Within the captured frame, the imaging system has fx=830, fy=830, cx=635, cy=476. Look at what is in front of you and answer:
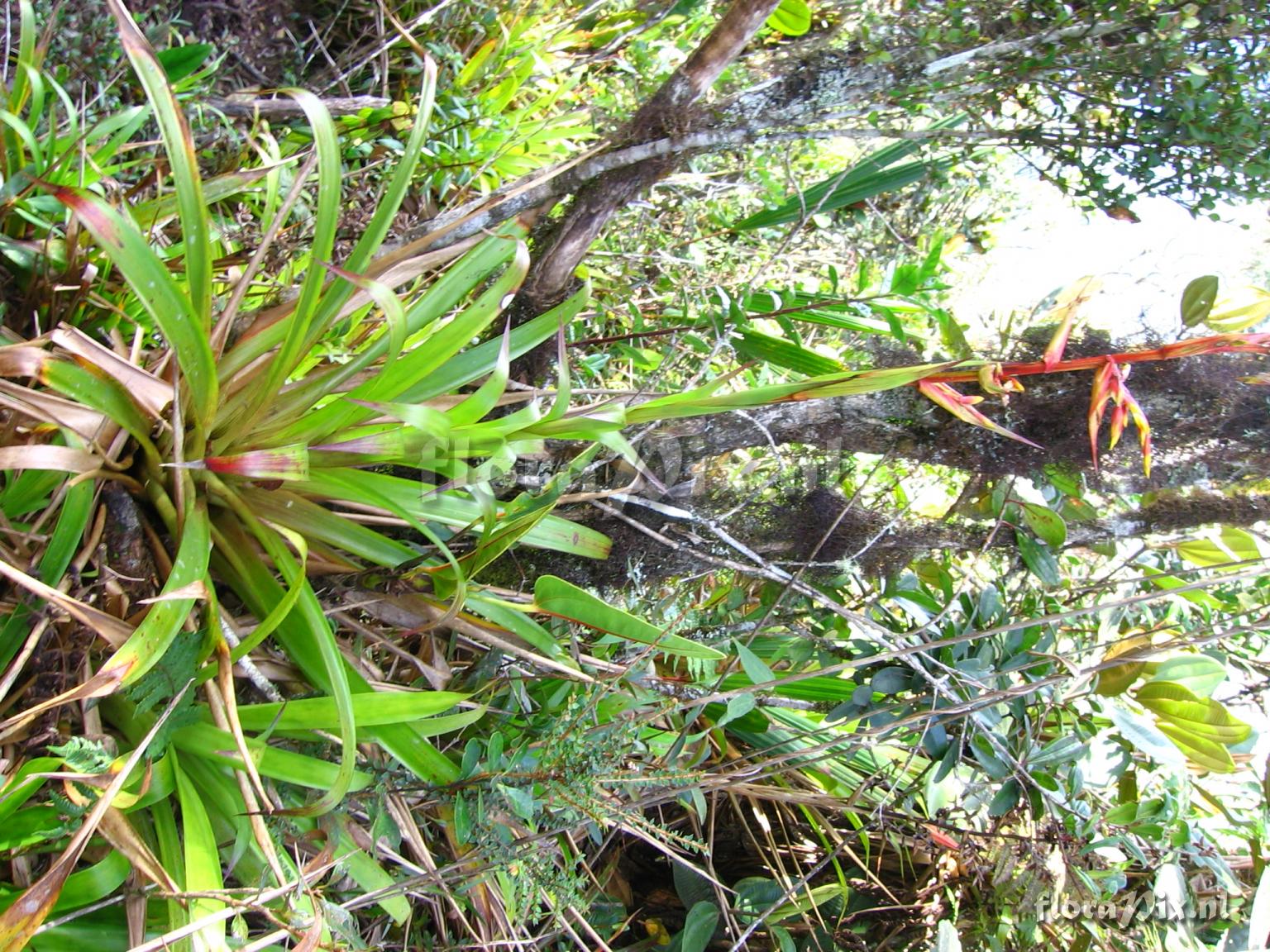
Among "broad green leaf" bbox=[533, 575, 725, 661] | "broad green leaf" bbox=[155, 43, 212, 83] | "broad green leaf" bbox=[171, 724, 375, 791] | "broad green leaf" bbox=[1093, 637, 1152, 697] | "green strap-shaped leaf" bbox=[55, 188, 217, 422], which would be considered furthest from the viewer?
"broad green leaf" bbox=[155, 43, 212, 83]

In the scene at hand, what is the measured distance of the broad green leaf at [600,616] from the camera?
3.37 ft

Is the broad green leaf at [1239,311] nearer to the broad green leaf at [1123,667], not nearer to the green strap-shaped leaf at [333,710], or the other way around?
the broad green leaf at [1123,667]

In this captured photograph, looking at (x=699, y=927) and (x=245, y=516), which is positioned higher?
(x=245, y=516)

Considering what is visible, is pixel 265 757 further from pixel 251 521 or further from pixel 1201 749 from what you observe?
pixel 1201 749

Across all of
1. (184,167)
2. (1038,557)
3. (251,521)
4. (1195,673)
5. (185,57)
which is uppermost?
(185,57)

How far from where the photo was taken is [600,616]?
1.03 metres

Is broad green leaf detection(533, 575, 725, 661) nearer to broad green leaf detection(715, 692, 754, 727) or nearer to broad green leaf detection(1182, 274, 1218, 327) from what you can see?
broad green leaf detection(715, 692, 754, 727)

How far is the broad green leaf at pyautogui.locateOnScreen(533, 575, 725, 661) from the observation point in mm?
1027

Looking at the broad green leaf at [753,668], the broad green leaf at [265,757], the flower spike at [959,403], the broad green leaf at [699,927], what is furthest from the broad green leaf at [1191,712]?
the broad green leaf at [265,757]

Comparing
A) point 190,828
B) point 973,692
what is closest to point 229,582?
point 190,828

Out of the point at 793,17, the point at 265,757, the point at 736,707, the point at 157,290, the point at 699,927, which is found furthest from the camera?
the point at 793,17

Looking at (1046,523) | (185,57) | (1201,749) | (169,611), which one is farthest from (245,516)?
(1201,749)

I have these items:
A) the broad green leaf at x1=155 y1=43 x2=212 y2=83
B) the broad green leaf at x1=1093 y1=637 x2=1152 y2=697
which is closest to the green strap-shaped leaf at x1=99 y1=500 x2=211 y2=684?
the broad green leaf at x1=155 y1=43 x2=212 y2=83

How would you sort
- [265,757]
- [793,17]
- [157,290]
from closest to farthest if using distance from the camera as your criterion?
[157,290], [265,757], [793,17]
